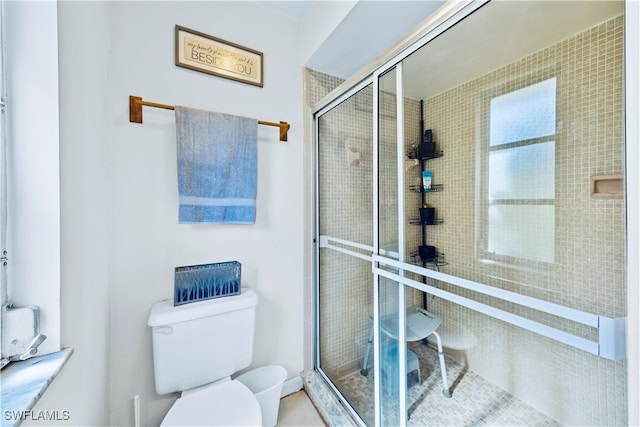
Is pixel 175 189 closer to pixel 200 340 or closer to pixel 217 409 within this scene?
pixel 200 340

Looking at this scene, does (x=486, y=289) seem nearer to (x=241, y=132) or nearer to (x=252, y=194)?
(x=252, y=194)

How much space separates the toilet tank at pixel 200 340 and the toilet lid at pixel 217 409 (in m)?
0.12

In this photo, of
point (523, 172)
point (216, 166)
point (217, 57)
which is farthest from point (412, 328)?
point (217, 57)

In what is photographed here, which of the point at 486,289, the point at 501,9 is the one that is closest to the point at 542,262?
the point at 486,289

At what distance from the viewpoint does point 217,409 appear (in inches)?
37.6

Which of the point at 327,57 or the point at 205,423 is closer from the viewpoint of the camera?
the point at 205,423

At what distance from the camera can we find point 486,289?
789 millimetres

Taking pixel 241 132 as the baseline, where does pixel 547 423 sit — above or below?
below

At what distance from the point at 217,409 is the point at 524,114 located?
198cm

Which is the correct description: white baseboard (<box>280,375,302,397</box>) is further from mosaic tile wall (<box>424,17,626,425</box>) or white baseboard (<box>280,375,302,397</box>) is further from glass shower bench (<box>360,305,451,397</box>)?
mosaic tile wall (<box>424,17,626,425</box>)

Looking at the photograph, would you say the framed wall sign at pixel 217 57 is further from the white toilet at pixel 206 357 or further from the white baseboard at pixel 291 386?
the white baseboard at pixel 291 386

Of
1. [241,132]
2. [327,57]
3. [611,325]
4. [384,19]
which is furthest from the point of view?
[327,57]

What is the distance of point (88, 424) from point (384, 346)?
114 cm

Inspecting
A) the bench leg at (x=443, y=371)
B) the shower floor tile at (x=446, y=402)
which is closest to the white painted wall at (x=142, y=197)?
the shower floor tile at (x=446, y=402)
